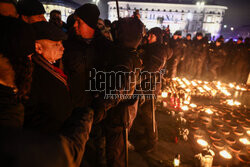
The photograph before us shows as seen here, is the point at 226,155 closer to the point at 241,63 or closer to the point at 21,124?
the point at 21,124

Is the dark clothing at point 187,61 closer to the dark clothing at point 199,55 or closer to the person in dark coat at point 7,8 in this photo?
the dark clothing at point 199,55

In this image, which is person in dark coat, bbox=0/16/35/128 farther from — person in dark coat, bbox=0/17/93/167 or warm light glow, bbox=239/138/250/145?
warm light glow, bbox=239/138/250/145

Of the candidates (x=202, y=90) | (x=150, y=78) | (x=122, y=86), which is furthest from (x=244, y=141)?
(x=122, y=86)

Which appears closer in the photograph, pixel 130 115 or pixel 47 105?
pixel 47 105

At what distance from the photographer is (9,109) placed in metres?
1.11

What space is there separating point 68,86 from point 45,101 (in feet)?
3.06

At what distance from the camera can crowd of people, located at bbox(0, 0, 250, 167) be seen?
29.6 inches

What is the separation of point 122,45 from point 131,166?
251 cm

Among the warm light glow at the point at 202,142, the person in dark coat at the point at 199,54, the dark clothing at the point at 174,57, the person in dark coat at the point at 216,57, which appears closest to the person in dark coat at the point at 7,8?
the warm light glow at the point at 202,142

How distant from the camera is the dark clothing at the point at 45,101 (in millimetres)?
1347

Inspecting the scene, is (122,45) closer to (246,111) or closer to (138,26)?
(138,26)

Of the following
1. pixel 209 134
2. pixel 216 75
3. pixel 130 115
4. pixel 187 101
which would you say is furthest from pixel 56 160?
pixel 216 75

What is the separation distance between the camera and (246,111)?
5707mm

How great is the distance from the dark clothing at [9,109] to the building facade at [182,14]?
69284 mm
